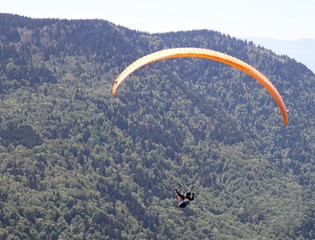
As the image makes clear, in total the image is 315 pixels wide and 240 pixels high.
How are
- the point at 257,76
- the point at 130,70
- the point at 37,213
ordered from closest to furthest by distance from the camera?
the point at 130,70 → the point at 257,76 → the point at 37,213

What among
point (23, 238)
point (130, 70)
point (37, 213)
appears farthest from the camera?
point (37, 213)

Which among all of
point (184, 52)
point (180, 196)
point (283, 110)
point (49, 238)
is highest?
point (184, 52)

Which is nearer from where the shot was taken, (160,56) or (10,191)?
(160,56)

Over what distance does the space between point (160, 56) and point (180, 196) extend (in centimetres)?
1315

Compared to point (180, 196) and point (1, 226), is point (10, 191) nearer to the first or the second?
point (1, 226)

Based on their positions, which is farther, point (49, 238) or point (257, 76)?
point (49, 238)

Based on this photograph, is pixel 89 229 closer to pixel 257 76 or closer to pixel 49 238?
pixel 49 238

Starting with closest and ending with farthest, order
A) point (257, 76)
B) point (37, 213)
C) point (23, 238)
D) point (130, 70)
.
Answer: point (130, 70) → point (257, 76) → point (23, 238) → point (37, 213)

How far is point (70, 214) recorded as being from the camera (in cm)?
19900

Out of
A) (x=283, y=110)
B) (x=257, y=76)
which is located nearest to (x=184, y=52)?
(x=257, y=76)

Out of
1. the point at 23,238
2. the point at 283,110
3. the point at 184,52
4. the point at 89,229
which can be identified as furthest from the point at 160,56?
the point at 89,229

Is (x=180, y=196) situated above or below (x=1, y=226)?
above

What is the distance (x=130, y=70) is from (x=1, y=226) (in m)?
129

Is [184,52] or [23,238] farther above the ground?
[184,52]
